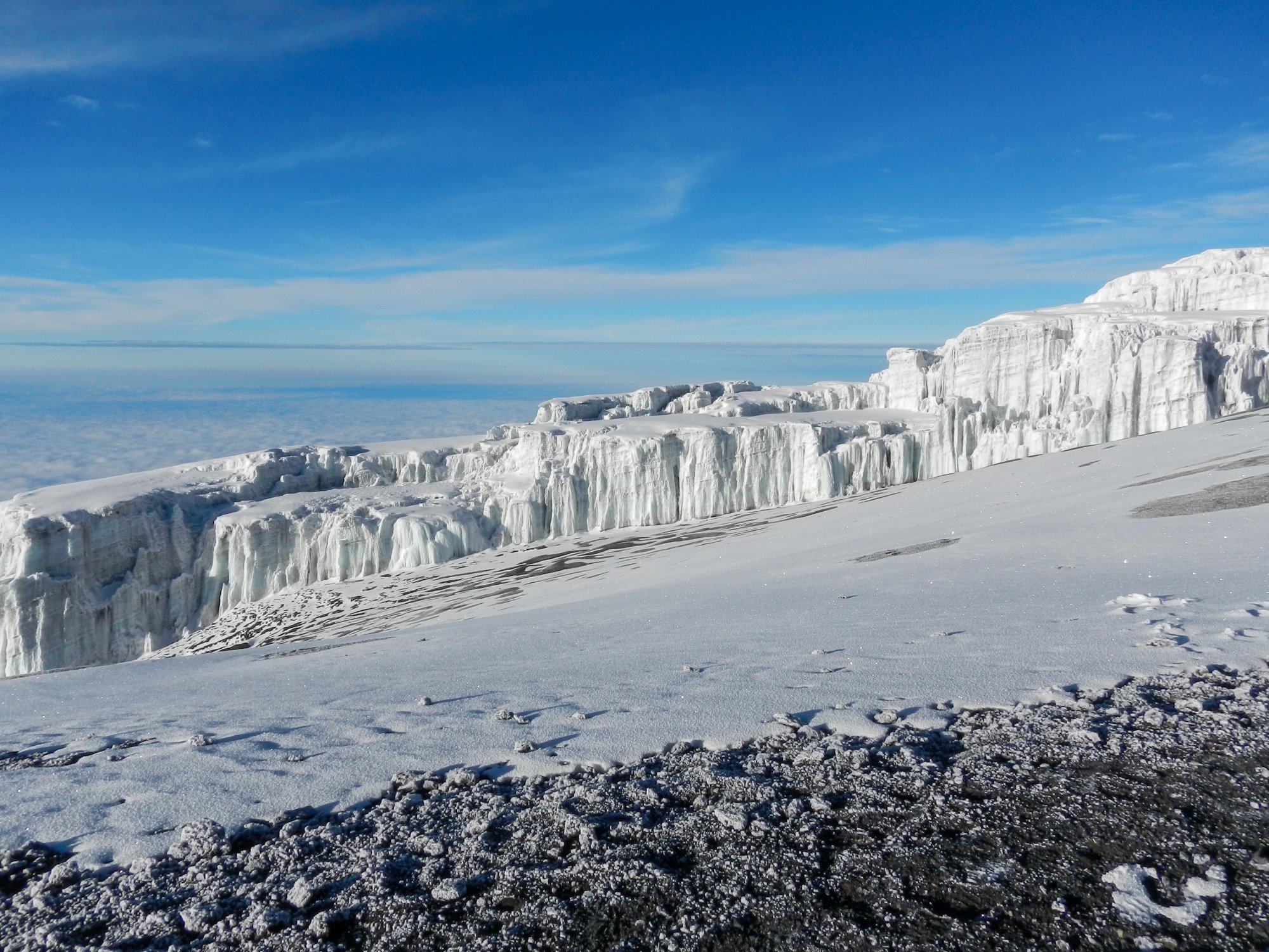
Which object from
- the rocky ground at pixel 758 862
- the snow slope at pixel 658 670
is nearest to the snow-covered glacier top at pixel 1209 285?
the snow slope at pixel 658 670

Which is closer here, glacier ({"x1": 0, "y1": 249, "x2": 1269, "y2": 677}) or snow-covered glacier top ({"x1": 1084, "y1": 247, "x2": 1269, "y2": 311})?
glacier ({"x1": 0, "y1": 249, "x2": 1269, "y2": 677})

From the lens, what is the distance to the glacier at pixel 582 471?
126 ft

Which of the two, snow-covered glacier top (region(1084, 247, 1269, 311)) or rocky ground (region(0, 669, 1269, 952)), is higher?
snow-covered glacier top (region(1084, 247, 1269, 311))

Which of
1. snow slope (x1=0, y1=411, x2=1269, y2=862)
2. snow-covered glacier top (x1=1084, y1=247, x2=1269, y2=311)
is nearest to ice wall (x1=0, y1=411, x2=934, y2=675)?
snow slope (x1=0, y1=411, x2=1269, y2=862)

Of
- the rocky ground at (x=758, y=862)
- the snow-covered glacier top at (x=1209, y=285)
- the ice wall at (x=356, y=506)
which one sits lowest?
the ice wall at (x=356, y=506)

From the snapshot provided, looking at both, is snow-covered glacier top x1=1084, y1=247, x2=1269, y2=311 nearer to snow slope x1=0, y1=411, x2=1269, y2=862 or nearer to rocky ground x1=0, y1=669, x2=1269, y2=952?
snow slope x1=0, y1=411, x2=1269, y2=862

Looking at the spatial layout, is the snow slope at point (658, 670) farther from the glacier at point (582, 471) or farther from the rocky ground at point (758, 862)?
the glacier at point (582, 471)

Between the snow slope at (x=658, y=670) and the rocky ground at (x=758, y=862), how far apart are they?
546 mm

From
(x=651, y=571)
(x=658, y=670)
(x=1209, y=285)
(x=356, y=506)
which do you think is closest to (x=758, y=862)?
(x=658, y=670)

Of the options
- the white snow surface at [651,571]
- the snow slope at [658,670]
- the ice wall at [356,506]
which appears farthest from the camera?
the ice wall at [356,506]

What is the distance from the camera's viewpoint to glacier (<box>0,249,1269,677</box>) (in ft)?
126

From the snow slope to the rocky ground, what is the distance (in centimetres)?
55

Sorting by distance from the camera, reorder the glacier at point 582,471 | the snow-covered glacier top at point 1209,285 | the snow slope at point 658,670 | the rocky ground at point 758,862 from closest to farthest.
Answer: the rocky ground at point 758,862 < the snow slope at point 658,670 < the glacier at point 582,471 < the snow-covered glacier top at point 1209,285

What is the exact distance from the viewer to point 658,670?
841 cm
